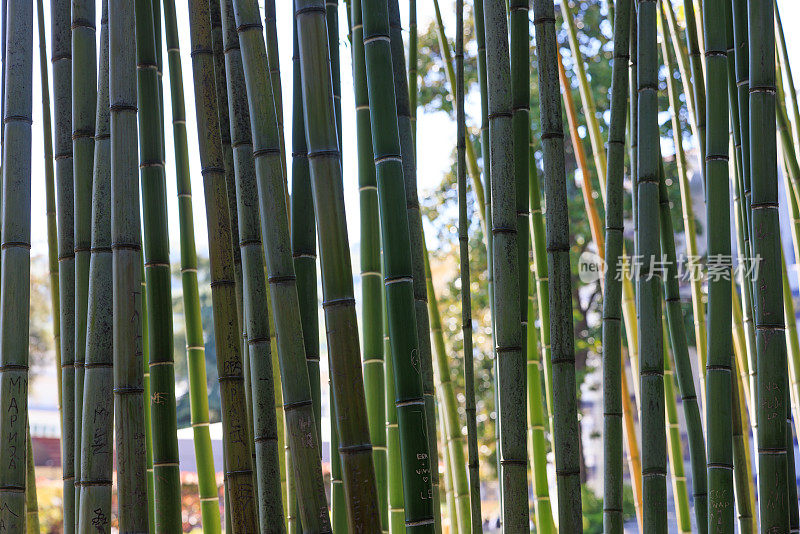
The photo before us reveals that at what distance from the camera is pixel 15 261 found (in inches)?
40.0

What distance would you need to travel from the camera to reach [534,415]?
173 centimetres

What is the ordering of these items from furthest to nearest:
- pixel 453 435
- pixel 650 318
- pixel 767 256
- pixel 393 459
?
pixel 453 435 → pixel 393 459 → pixel 650 318 → pixel 767 256

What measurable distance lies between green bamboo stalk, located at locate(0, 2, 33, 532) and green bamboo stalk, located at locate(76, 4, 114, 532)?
14cm

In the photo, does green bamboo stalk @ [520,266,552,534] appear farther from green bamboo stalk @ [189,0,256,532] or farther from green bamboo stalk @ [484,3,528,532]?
green bamboo stalk @ [189,0,256,532]

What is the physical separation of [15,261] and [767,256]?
97 cm

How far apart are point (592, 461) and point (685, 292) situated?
58.7 inches

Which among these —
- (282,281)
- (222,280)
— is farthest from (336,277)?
(222,280)

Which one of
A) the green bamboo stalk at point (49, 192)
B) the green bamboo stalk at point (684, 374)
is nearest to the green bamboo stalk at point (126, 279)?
the green bamboo stalk at point (49, 192)

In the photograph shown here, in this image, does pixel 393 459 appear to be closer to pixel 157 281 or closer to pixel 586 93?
pixel 157 281

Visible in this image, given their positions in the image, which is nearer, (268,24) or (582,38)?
(268,24)

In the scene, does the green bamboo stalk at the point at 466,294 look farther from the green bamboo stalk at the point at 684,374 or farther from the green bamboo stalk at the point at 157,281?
the green bamboo stalk at the point at 157,281

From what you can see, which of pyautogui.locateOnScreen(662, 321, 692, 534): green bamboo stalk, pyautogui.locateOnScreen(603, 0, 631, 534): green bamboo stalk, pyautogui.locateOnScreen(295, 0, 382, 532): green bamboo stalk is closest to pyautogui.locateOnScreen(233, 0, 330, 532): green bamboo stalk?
pyautogui.locateOnScreen(295, 0, 382, 532): green bamboo stalk

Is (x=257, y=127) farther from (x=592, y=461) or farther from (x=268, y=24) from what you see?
(x=592, y=461)

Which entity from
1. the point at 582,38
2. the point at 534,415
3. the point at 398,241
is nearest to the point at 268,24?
the point at 398,241
